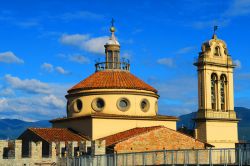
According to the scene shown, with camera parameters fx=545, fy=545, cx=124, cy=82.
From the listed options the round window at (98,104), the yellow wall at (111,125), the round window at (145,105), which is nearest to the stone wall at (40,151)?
the yellow wall at (111,125)

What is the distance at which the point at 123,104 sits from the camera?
58.1 meters

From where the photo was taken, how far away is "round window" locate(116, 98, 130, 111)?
2276 inches

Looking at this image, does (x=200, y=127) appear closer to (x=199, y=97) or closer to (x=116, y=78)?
(x=199, y=97)

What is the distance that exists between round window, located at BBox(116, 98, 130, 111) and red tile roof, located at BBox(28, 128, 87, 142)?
5.37 metres

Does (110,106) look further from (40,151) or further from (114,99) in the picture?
(40,151)

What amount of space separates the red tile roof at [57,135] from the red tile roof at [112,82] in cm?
567

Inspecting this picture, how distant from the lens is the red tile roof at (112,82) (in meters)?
58.2

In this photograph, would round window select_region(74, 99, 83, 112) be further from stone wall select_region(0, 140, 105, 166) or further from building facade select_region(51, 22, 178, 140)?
stone wall select_region(0, 140, 105, 166)

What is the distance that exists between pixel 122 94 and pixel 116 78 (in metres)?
2.69

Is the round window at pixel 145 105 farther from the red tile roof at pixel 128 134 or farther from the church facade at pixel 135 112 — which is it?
the red tile roof at pixel 128 134

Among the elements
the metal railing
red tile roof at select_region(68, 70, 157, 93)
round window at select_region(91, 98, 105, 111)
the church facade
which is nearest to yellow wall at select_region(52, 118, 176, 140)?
the church facade

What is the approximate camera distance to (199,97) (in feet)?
206

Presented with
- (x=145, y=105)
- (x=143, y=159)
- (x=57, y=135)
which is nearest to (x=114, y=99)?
(x=145, y=105)

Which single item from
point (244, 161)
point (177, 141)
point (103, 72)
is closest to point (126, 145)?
point (177, 141)
